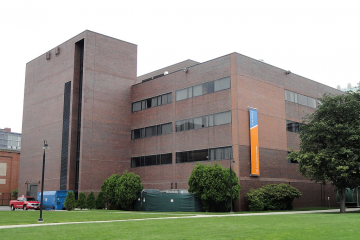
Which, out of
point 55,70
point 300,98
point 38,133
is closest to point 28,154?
point 38,133

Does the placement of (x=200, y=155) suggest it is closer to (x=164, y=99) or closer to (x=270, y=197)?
(x=270, y=197)

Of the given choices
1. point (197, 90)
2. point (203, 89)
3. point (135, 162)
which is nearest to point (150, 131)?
point (135, 162)

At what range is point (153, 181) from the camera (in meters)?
50.9

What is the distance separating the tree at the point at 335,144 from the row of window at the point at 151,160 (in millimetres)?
16732

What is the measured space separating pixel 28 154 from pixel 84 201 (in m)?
18.6

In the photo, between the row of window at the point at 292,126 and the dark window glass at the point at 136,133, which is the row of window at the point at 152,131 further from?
the row of window at the point at 292,126

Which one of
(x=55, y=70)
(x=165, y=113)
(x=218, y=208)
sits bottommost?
(x=218, y=208)

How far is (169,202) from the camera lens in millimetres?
40219

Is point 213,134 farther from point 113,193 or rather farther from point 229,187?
point 113,193

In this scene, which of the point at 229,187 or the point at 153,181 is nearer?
the point at 229,187

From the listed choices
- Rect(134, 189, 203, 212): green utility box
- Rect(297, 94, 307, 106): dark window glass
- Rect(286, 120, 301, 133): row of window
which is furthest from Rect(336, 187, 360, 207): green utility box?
Rect(134, 189, 203, 212): green utility box

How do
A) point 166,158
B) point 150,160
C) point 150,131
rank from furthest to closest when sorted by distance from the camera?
1. point 150,131
2. point 150,160
3. point 166,158

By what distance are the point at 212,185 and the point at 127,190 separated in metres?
10.1

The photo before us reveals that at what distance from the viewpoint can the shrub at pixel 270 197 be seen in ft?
130
